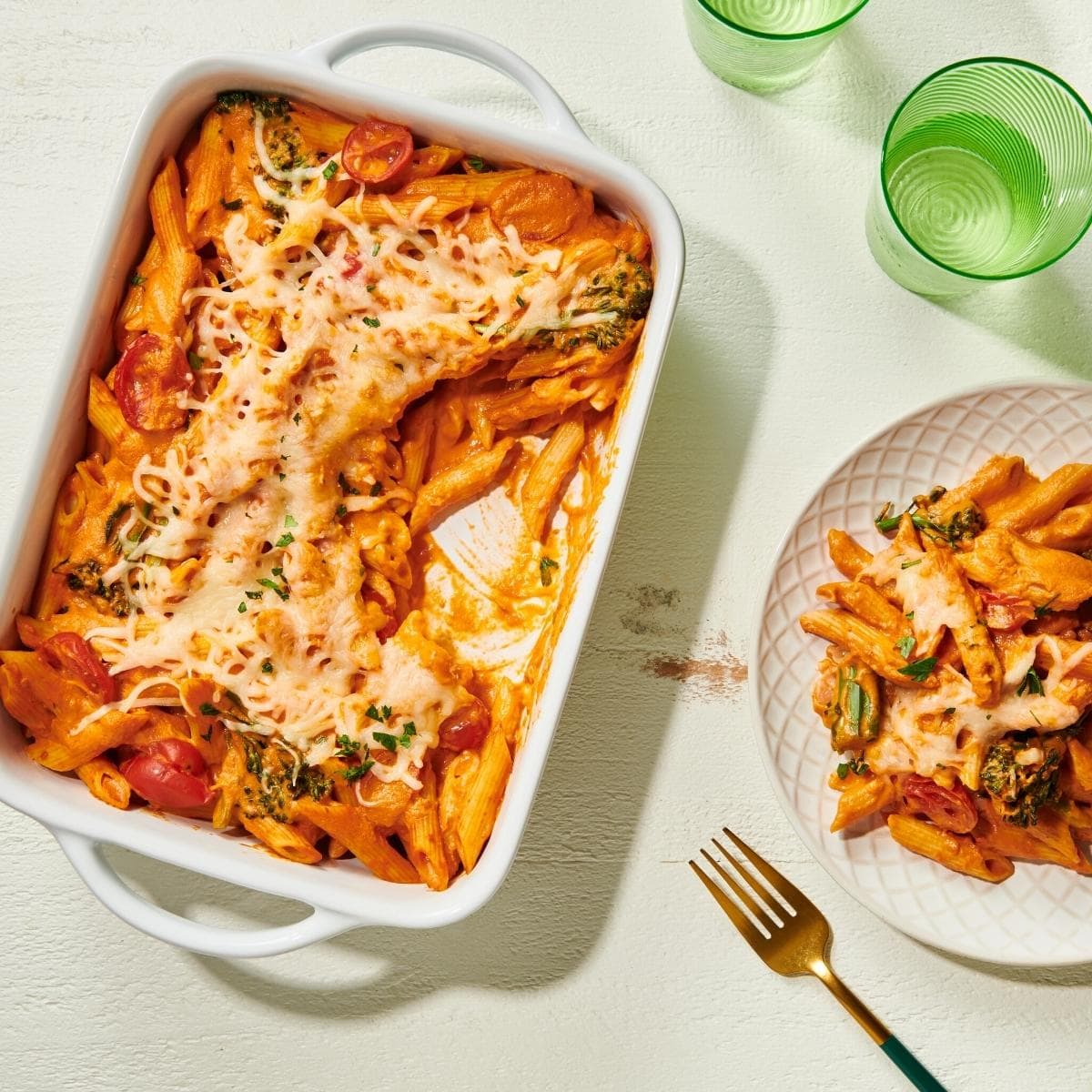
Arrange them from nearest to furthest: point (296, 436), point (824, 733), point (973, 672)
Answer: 1. point (973, 672)
2. point (296, 436)
3. point (824, 733)

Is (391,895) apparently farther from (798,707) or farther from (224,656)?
(798,707)

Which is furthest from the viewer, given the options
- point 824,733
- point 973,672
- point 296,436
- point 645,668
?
point 645,668

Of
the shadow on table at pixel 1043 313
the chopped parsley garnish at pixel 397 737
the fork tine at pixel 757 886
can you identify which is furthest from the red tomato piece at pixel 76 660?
the shadow on table at pixel 1043 313

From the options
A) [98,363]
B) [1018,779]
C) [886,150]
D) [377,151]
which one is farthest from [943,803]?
[98,363]

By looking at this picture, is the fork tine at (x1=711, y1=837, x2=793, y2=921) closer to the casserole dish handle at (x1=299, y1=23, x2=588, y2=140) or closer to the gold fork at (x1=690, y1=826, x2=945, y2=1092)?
the gold fork at (x1=690, y1=826, x2=945, y2=1092)

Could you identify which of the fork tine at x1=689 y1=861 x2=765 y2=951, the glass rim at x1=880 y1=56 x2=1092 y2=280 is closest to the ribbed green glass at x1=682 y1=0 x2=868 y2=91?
the glass rim at x1=880 y1=56 x2=1092 y2=280

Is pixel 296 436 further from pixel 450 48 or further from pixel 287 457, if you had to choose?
pixel 450 48

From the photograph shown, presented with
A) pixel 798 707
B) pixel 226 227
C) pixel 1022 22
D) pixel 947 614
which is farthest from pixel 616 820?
pixel 1022 22
